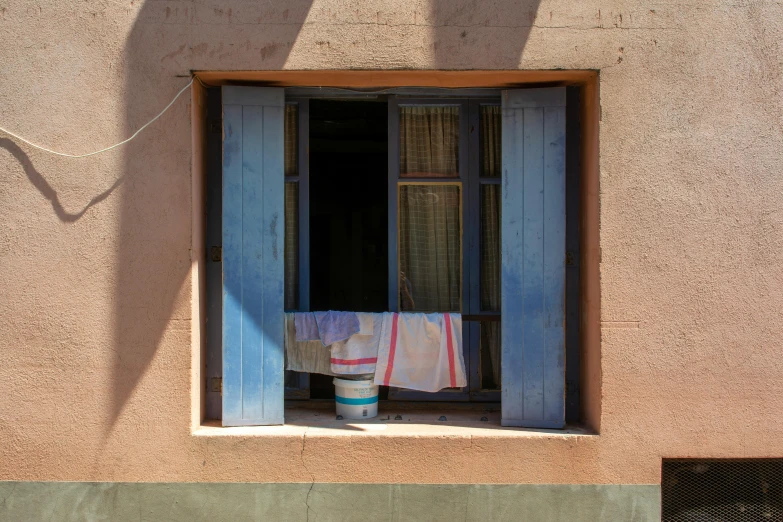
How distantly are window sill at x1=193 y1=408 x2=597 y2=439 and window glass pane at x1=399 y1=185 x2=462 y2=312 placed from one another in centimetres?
72

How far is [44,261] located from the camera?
3.92 meters

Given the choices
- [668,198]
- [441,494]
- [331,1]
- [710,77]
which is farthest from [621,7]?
[441,494]

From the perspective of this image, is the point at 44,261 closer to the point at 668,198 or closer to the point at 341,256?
the point at 668,198

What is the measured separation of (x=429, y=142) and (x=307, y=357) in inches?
64.0

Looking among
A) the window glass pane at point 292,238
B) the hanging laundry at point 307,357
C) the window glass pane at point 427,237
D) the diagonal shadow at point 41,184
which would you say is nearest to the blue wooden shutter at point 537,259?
the window glass pane at point 427,237

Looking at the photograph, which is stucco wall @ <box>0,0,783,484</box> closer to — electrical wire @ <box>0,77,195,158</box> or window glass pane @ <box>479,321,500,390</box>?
electrical wire @ <box>0,77,195,158</box>

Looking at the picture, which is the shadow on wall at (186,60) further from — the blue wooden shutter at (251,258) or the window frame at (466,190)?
the window frame at (466,190)

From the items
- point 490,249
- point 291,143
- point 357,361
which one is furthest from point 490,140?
point 357,361

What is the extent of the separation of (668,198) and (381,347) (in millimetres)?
1925

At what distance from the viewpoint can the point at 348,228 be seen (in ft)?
32.9

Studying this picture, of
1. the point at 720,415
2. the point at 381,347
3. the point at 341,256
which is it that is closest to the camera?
the point at 720,415

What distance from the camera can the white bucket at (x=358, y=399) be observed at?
4.30 metres

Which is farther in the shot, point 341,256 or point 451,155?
point 341,256

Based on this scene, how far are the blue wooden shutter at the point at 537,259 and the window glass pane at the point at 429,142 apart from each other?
505mm
